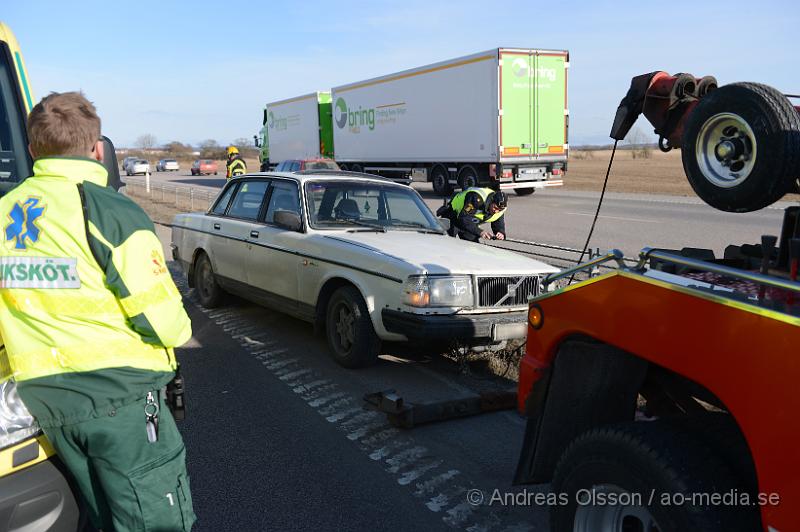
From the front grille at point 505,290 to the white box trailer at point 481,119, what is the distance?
16.5m

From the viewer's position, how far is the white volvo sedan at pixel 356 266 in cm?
555

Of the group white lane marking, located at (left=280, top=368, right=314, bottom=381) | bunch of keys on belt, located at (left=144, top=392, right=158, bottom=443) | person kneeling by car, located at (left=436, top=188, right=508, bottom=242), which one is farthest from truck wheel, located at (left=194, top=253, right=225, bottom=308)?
bunch of keys on belt, located at (left=144, top=392, right=158, bottom=443)

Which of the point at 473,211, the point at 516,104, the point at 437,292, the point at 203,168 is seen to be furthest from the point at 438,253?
the point at 203,168

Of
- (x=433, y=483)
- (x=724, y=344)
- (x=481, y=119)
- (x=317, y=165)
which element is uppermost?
(x=481, y=119)

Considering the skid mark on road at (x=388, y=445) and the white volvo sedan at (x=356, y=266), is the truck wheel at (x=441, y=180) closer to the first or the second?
the white volvo sedan at (x=356, y=266)

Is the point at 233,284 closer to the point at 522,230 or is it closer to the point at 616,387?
the point at 616,387

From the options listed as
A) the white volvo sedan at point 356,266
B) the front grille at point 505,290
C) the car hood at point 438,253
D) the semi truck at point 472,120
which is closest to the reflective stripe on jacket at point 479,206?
the white volvo sedan at point 356,266

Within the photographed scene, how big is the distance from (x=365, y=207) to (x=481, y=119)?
16.2 m

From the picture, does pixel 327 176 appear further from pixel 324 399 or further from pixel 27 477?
pixel 27 477

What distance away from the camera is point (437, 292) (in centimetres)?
550

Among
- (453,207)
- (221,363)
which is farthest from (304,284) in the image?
(453,207)

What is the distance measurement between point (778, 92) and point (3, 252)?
8.64 feet

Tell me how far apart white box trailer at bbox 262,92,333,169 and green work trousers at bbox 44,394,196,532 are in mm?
30183

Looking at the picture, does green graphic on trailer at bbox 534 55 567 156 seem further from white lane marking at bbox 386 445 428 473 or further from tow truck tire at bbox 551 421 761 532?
tow truck tire at bbox 551 421 761 532
